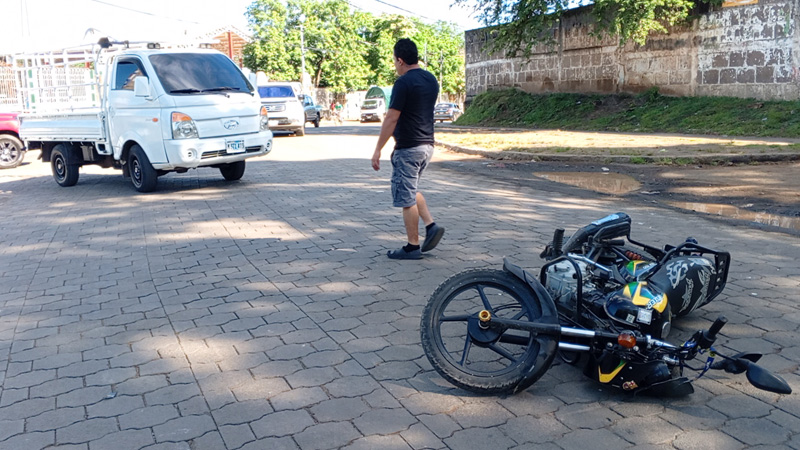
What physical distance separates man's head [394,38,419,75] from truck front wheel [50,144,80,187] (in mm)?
7859

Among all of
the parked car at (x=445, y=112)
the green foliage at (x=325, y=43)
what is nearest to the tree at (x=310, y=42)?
the green foliage at (x=325, y=43)

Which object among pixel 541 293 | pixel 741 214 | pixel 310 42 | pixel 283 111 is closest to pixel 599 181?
pixel 741 214

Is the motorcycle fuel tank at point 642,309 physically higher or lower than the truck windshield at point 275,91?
lower

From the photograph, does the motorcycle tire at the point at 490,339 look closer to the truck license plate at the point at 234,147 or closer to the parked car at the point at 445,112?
the truck license plate at the point at 234,147

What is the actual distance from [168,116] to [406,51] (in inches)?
197

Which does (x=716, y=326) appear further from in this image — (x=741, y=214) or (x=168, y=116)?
(x=168, y=116)

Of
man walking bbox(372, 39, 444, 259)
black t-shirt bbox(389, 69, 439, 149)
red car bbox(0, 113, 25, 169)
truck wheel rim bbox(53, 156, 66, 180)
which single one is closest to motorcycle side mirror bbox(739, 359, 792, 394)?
man walking bbox(372, 39, 444, 259)

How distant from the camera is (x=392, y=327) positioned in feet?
14.4

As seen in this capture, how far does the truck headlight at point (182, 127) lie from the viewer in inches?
382

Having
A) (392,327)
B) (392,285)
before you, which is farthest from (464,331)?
(392,285)

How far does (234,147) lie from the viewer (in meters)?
10.2

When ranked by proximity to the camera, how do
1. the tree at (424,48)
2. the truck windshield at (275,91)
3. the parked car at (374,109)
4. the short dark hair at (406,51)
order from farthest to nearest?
the tree at (424,48) → the parked car at (374,109) → the truck windshield at (275,91) → the short dark hair at (406,51)

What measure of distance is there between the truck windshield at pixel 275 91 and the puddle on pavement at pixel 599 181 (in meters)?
13.2

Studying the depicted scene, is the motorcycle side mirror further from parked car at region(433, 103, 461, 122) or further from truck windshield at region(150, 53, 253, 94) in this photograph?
parked car at region(433, 103, 461, 122)
